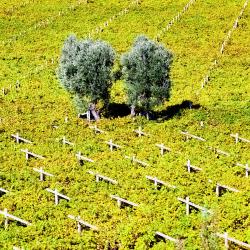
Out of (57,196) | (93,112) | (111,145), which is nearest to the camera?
(57,196)

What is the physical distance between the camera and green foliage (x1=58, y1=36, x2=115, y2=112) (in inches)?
1837

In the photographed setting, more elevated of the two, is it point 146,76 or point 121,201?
point 146,76

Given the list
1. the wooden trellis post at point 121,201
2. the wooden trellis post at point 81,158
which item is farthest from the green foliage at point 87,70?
the wooden trellis post at point 121,201

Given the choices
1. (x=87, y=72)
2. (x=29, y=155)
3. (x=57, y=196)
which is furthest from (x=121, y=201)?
(x=87, y=72)

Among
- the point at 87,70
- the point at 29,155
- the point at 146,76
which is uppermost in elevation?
the point at 87,70

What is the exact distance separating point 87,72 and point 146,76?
17.9ft

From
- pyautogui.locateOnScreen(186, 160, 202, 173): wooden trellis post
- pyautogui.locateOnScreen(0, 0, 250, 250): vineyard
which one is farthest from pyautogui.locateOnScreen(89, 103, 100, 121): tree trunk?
pyautogui.locateOnScreen(186, 160, 202, 173): wooden trellis post

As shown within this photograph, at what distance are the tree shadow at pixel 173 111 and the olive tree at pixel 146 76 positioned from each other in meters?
1.38

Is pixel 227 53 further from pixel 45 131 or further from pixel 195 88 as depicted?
pixel 45 131

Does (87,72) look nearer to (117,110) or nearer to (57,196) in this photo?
(117,110)

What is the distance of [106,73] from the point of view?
47250 millimetres

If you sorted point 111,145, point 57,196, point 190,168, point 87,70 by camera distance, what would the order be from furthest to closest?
point 87,70 < point 111,145 < point 190,168 < point 57,196

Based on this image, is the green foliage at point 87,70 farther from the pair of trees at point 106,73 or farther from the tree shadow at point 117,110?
the tree shadow at point 117,110

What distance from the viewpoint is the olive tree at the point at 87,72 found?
46.7m
